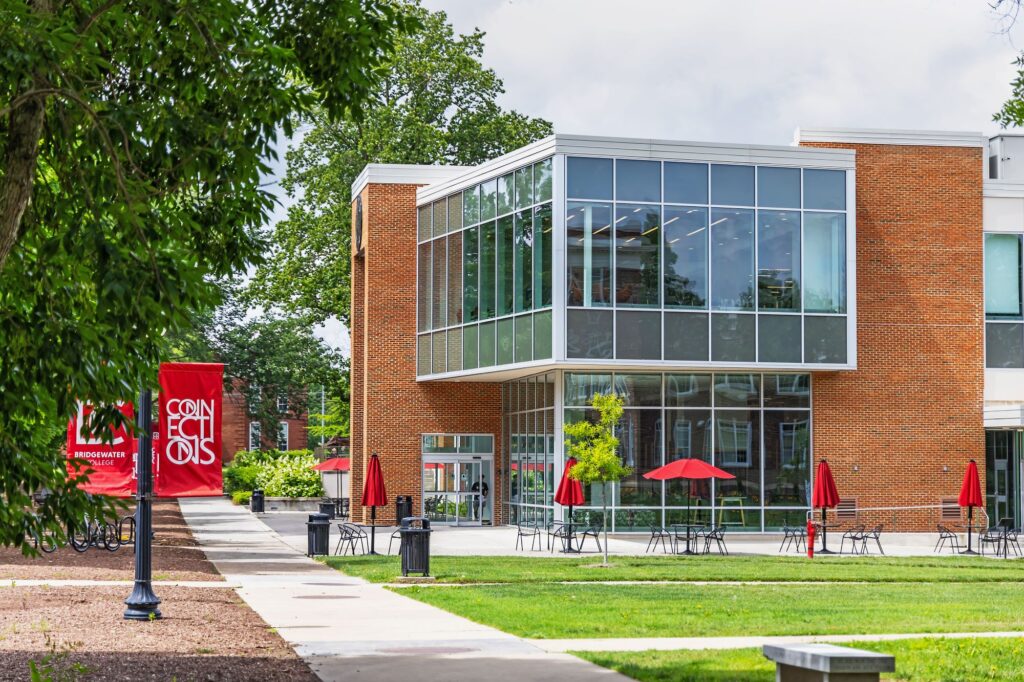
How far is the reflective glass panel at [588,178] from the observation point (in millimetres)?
35906

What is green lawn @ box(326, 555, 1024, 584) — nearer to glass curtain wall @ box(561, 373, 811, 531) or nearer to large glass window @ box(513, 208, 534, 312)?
glass curtain wall @ box(561, 373, 811, 531)

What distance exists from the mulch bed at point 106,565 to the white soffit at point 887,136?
20.7 m

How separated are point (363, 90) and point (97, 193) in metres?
2.66

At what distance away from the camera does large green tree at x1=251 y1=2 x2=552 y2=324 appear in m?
54.5

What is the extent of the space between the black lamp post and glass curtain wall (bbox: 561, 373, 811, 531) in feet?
71.8

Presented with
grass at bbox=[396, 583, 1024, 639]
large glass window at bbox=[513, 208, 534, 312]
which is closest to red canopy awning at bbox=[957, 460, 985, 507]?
grass at bbox=[396, 583, 1024, 639]

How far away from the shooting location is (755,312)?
121 feet

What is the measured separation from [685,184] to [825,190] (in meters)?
4.18

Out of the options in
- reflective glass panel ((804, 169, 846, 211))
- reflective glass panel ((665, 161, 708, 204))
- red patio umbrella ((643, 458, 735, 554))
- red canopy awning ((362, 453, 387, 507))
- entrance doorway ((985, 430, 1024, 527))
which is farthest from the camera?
entrance doorway ((985, 430, 1024, 527))

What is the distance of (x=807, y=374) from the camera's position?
3834 centimetres

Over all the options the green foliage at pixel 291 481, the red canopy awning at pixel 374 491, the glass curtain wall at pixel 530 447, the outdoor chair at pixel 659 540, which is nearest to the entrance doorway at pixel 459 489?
the glass curtain wall at pixel 530 447

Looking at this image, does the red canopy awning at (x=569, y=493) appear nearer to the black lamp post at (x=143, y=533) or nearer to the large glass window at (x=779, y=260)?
the large glass window at (x=779, y=260)

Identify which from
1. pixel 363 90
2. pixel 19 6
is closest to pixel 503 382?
pixel 363 90

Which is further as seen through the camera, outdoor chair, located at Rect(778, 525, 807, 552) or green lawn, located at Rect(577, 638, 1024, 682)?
outdoor chair, located at Rect(778, 525, 807, 552)
